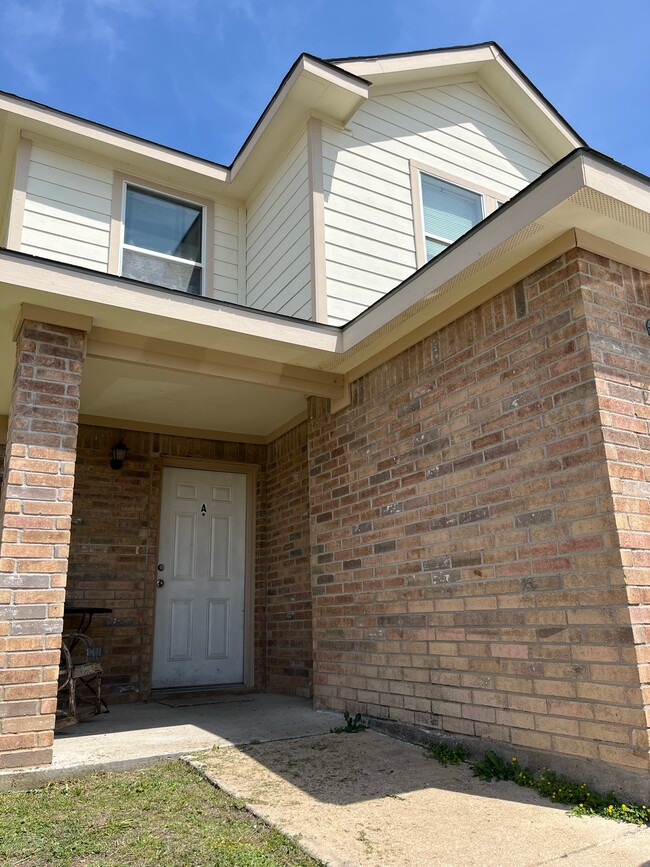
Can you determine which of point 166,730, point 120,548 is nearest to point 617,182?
point 166,730

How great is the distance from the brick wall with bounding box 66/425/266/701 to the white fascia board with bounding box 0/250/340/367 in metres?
Answer: 2.24

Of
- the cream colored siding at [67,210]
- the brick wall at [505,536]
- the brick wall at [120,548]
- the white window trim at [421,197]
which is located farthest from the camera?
the white window trim at [421,197]

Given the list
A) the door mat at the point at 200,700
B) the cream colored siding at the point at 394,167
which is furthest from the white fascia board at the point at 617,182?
the door mat at the point at 200,700

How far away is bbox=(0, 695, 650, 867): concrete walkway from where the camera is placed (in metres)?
2.20

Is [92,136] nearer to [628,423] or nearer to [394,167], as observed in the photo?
[394,167]

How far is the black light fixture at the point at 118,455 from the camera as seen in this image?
594 cm

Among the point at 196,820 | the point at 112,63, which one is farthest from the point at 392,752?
the point at 112,63

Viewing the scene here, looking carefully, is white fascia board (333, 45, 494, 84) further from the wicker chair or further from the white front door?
the wicker chair

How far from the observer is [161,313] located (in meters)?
3.88

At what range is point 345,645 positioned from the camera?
459 centimetres

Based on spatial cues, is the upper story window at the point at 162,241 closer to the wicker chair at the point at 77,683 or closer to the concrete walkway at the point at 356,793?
the wicker chair at the point at 77,683

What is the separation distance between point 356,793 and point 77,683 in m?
3.17

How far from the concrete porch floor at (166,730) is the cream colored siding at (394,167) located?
3114mm

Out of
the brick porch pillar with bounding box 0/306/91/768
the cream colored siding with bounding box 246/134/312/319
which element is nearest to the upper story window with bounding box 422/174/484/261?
the cream colored siding with bounding box 246/134/312/319
